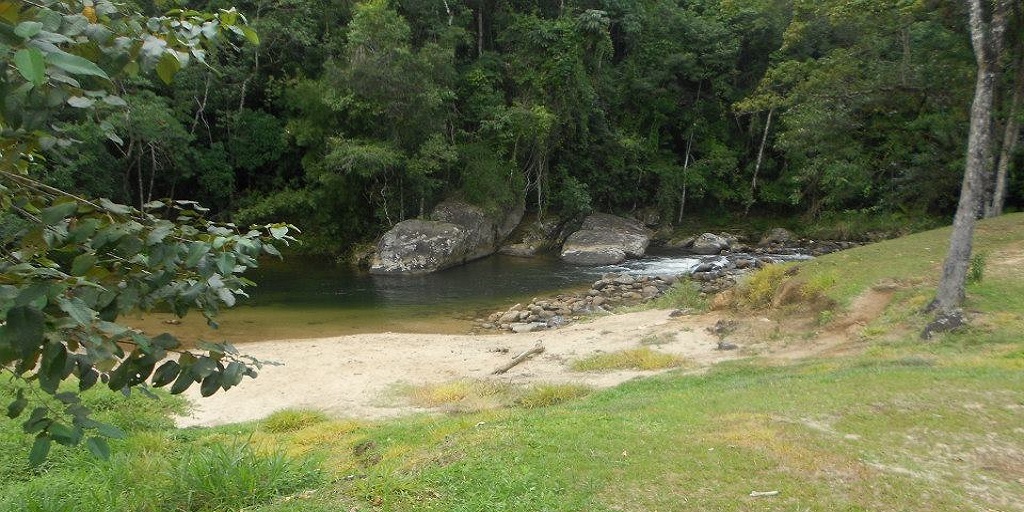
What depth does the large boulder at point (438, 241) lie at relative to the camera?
26969 mm

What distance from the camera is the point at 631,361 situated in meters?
12.3

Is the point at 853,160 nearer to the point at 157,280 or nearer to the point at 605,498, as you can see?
the point at 605,498

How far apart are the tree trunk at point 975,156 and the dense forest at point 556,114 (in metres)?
7.62

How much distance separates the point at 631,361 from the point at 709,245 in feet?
71.2

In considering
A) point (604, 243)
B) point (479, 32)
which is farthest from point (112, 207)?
point (479, 32)

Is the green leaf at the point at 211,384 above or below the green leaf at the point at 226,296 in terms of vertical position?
below

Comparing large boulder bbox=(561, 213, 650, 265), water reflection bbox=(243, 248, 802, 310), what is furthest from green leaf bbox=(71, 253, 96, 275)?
large boulder bbox=(561, 213, 650, 265)

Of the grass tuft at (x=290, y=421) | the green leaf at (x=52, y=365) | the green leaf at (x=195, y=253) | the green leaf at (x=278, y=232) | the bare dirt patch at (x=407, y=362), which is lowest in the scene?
the bare dirt patch at (x=407, y=362)

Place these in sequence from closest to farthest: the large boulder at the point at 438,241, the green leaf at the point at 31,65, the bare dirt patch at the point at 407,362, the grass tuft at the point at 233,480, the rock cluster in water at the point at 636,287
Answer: the green leaf at the point at 31,65 → the grass tuft at the point at 233,480 → the bare dirt patch at the point at 407,362 → the rock cluster in water at the point at 636,287 → the large boulder at the point at 438,241

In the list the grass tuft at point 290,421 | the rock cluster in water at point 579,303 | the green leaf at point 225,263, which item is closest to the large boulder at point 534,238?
the rock cluster in water at point 579,303

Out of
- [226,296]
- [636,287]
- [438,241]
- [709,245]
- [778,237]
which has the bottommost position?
[636,287]

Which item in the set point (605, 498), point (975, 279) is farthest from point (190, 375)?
point (975, 279)

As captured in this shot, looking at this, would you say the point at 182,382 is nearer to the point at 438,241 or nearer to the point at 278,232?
the point at 278,232

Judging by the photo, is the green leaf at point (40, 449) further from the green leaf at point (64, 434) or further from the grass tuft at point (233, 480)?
the grass tuft at point (233, 480)
